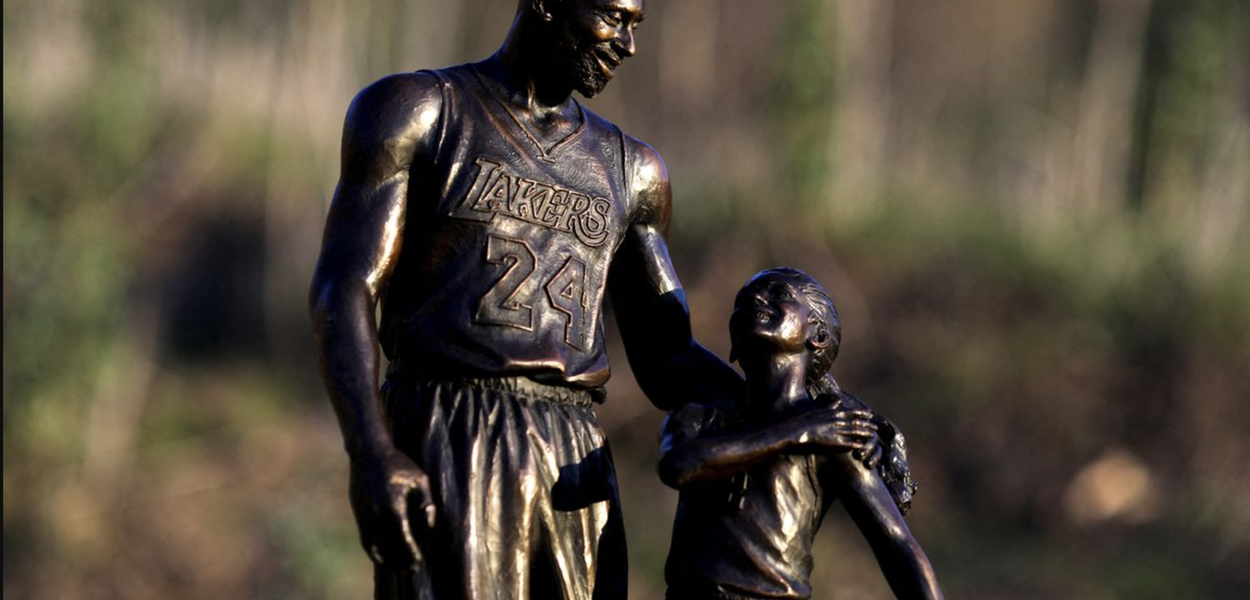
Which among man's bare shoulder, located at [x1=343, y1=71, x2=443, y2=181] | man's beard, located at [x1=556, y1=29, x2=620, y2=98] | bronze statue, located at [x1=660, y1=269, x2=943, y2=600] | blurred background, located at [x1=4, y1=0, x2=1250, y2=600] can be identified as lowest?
blurred background, located at [x1=4, y1=0, x2=1250, y2=600]

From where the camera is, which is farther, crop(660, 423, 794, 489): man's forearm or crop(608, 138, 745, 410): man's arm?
crop(608, 138, 745, 410): man's arm

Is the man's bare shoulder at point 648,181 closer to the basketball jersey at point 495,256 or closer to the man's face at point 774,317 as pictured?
the basketball jersey at point 495,256

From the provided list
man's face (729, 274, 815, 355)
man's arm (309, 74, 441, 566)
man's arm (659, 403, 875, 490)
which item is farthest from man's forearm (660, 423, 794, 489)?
man's arm (309, 74, 441, 566)

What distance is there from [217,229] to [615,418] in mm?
5250

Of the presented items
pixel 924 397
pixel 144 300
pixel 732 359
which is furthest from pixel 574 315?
pixel 144 300

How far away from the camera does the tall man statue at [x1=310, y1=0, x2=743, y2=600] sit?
437 cm

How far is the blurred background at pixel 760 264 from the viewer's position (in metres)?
14.3

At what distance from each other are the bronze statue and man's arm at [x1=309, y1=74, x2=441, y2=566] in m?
0.65

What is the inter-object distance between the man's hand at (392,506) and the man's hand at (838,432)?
86cm

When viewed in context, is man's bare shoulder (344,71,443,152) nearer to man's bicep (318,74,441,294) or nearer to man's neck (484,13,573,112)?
man's bicep (318,74,441,294)

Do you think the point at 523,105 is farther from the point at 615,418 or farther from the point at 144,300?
the point at 144,300

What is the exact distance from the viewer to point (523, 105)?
4.72 meters

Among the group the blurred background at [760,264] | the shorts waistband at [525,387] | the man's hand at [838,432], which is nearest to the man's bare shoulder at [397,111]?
the shorts waistband at [525,387]

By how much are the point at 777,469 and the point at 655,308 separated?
0.73 metres
